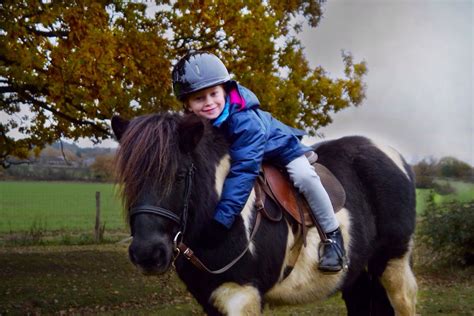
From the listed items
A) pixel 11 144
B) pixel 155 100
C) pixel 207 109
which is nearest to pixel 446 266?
pixel 155 100

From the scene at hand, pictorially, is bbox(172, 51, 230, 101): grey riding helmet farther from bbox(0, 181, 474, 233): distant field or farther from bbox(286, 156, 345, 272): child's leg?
bbox(0, 181, 474, 233): distant field

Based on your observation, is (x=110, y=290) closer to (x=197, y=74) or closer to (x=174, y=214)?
(x=197, y=74)

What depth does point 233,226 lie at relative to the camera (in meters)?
3.35

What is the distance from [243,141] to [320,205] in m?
0.68

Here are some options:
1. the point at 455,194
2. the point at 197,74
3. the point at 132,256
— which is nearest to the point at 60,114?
the point at 197,74

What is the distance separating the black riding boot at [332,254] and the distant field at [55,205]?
Result: 18290 mm

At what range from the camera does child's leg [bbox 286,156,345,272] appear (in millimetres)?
3727

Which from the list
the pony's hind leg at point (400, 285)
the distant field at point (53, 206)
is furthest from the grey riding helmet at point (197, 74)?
the distant field at point (53, 206)

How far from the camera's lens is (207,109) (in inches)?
140

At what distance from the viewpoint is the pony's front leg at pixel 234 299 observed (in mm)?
3277

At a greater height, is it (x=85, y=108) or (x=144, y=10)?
(x=144, y=10)

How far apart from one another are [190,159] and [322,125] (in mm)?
9635

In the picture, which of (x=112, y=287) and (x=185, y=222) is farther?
(x=112, y=287)

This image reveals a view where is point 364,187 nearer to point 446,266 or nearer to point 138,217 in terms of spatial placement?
point 138,217
